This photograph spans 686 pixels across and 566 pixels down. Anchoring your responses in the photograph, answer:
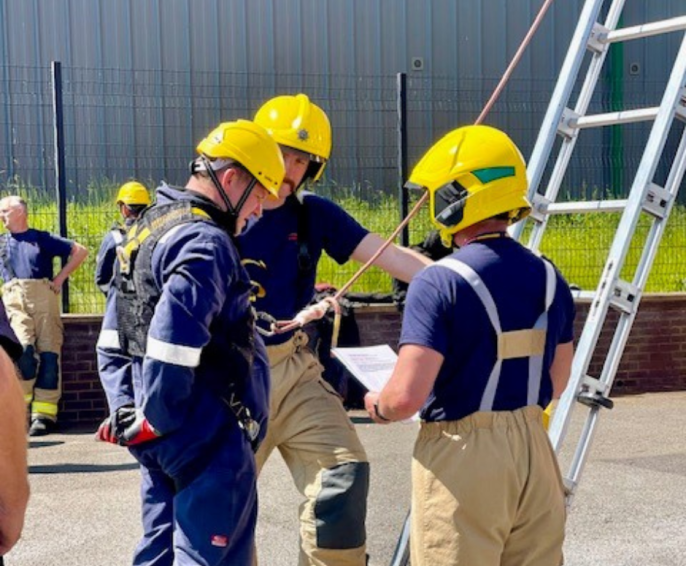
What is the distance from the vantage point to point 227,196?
160 inches

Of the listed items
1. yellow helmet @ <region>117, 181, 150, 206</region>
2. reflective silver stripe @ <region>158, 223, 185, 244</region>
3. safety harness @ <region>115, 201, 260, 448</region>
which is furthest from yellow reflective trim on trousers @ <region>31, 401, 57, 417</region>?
reflective silver stripe @ <region>158, 223, 185, 244</region>

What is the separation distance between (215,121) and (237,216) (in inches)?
369

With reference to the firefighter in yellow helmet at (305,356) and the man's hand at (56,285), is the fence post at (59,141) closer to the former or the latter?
the man's hand at (56,285)

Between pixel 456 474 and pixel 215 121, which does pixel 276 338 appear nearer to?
pixel 456 474

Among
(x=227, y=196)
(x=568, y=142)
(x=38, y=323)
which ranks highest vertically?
(x=568, y=142)

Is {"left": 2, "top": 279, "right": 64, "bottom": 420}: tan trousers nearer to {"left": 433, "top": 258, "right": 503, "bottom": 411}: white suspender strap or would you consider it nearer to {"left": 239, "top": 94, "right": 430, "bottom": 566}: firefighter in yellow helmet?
{"left": 239, "top": 94, "right": 430, "bottom": 566}: firefighter in yellow helmet

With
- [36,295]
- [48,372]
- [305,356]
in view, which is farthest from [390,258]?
[36,295]


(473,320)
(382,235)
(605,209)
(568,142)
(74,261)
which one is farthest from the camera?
(382,235)

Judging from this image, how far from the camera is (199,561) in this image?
3.88m

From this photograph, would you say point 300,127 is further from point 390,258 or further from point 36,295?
point 36,295

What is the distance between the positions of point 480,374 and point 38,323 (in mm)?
7305

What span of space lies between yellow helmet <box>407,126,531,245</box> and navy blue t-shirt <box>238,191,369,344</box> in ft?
3.94

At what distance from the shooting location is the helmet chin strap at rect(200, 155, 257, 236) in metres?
4.07

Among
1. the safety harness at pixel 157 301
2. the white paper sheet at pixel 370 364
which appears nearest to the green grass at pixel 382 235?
the white paper sheet at pixel 370 364
